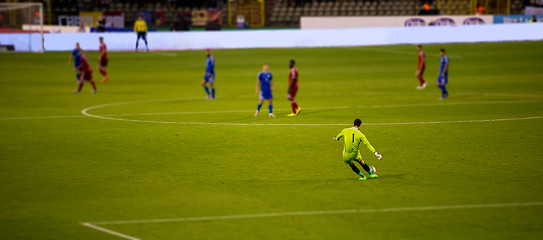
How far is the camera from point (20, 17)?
6494cm

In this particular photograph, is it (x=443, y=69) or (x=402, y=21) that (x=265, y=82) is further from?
(x=402, y=21)

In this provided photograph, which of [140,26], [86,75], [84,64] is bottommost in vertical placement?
[86,75]

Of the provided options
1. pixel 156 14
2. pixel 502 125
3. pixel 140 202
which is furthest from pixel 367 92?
pixel 156 14

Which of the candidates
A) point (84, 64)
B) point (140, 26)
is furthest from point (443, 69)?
point (140, 26)

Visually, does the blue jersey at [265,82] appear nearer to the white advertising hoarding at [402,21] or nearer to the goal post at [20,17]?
the goal post at [20,17]

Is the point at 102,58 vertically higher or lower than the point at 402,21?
lower

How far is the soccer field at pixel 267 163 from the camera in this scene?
15.6 meters

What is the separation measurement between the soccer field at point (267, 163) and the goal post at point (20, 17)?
18.5 meters

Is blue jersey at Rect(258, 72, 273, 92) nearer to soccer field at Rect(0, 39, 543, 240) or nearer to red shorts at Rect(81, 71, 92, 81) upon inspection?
soccer field at Rect(0, 39, 543, 240)

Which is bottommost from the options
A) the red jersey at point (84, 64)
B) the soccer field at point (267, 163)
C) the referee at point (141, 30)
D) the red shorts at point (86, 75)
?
the soccer field at point (267, 163)

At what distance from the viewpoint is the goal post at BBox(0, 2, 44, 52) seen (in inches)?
2477

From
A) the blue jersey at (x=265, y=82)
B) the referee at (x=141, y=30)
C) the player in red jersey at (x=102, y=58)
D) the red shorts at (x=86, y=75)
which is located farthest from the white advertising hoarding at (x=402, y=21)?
the blue jersey at (x=265, y=82)

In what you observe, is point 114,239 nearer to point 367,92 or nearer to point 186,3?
point 367,92

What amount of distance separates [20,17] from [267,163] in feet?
158
